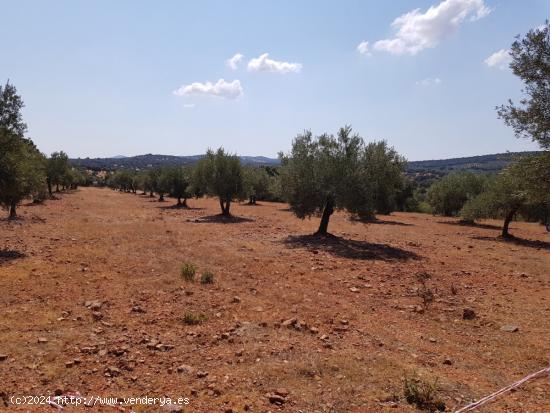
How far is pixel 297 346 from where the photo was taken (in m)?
7.86

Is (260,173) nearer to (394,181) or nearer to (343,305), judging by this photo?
(394,181)

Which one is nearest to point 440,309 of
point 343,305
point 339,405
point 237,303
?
point 343,305

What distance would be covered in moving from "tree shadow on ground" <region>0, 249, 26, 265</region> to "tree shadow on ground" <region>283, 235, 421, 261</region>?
11549 mm

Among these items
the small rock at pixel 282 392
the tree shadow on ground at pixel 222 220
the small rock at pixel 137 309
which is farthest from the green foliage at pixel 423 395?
the tree shadow on ground at pixel 222 220

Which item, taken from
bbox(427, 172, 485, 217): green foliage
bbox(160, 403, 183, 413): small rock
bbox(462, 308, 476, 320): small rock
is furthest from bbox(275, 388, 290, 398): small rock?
bbox(427, 172, 485, 217): green foliage

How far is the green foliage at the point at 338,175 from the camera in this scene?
2097cm

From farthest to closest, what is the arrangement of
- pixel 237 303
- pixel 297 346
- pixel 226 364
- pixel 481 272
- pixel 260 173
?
pixel 260 173
pixel 481 272
pixel 237 303
pixel 297 346
pixel 226 364

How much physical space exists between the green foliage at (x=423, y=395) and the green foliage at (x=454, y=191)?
41927mm

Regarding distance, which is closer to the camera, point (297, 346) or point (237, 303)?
point (297, 346)

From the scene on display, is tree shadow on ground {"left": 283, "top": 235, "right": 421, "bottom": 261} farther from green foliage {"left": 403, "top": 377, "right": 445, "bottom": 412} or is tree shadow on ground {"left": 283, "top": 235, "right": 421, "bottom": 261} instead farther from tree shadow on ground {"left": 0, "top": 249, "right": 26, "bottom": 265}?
tree shadow on ground {"left": 0, "top": 249, "right": 26, "bottom": 265}

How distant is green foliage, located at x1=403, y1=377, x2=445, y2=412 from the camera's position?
5863mm

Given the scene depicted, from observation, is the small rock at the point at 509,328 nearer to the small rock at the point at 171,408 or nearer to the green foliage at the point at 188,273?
the small rock at the point at 171,408

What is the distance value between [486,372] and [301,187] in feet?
51.5

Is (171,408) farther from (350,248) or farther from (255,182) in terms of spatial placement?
(255,182)
